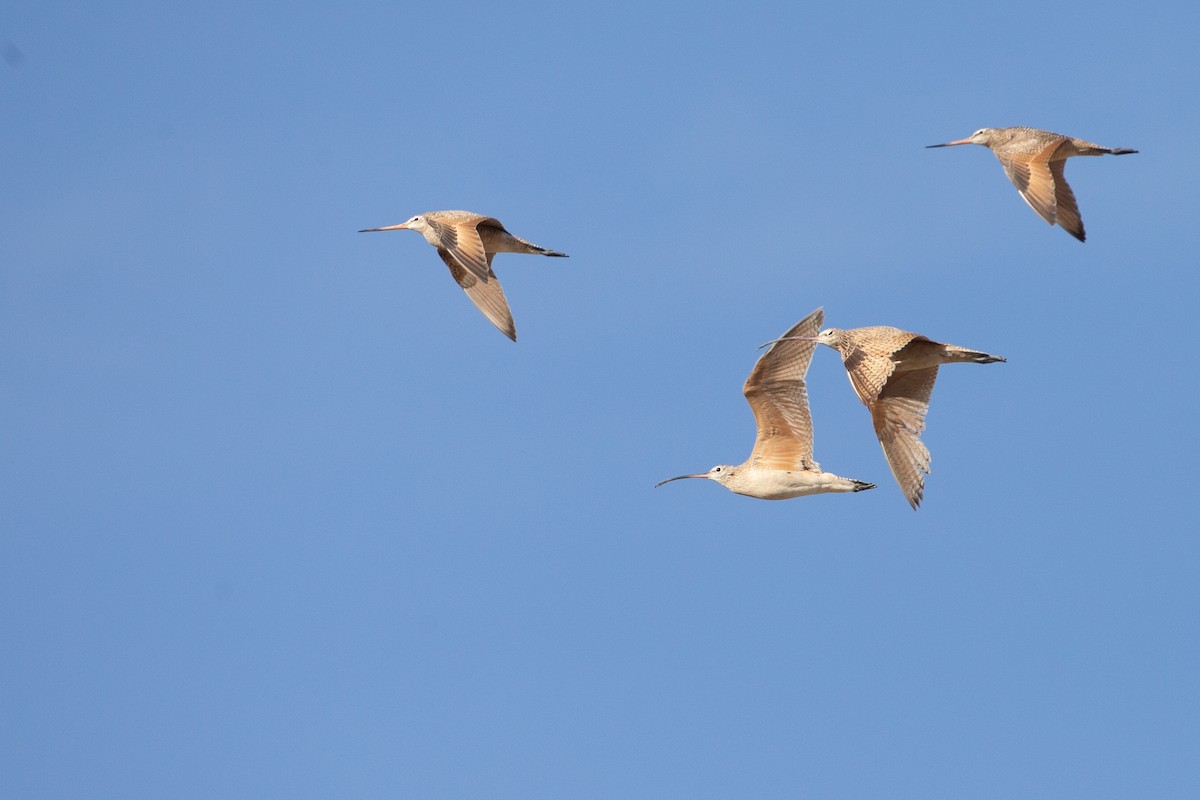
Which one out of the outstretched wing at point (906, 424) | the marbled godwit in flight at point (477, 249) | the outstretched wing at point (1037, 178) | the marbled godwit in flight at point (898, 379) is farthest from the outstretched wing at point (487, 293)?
the outstretched wing at point (1037, 178)

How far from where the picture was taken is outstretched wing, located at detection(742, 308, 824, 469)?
2216 cm

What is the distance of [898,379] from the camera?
76.0 ft

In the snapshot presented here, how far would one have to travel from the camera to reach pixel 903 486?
73.3ft

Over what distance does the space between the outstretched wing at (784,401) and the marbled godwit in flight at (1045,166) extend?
12.6 feet

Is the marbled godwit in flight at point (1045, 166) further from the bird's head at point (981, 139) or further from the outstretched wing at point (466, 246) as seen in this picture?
the outstretched wing at point (466, 246)

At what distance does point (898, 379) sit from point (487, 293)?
602 centimetres

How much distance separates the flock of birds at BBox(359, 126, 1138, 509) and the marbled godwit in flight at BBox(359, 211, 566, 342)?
0.71ft

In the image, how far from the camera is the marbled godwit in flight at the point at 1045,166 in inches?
918

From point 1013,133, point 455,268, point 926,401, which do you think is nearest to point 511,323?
point 455,268

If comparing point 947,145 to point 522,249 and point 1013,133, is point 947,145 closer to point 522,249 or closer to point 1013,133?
point 1013,133

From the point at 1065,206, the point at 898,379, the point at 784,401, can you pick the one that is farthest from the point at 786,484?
the point at 1065,206

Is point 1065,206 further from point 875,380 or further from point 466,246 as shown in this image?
point 466,246

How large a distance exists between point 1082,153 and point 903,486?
225 inches

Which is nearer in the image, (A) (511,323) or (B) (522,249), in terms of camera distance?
(A) (511,323)
